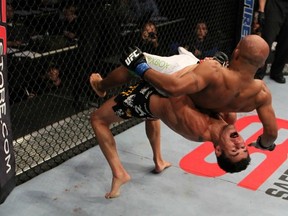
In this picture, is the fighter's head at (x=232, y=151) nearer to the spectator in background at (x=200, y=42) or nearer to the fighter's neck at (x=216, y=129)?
the fighter's neck at (x=216, y=129)

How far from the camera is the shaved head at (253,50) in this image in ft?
5.47

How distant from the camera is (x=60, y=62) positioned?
3.18m

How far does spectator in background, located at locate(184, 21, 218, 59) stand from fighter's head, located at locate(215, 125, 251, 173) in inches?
86.2

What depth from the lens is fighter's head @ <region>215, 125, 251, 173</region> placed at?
1.73 meters

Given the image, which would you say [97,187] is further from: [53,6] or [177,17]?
[177,17]

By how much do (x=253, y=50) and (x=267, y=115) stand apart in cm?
34

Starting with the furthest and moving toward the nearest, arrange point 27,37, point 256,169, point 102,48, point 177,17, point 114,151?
point 177,17, point 102,48, point 27,37, point 256,169, point 114,151

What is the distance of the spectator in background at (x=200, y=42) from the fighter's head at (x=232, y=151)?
7.18ft

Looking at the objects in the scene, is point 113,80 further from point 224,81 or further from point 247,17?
point 247,17

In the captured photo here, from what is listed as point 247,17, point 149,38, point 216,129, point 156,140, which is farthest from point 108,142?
point 247,17

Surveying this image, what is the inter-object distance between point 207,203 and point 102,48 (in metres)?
1.39

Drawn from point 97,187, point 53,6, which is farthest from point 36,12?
point 97,187

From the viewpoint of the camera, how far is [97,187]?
2.40m

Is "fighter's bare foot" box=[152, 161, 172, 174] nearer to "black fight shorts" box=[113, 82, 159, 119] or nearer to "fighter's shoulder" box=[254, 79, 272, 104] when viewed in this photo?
"black fight shorts" box=[113, 82, 159, 119]
